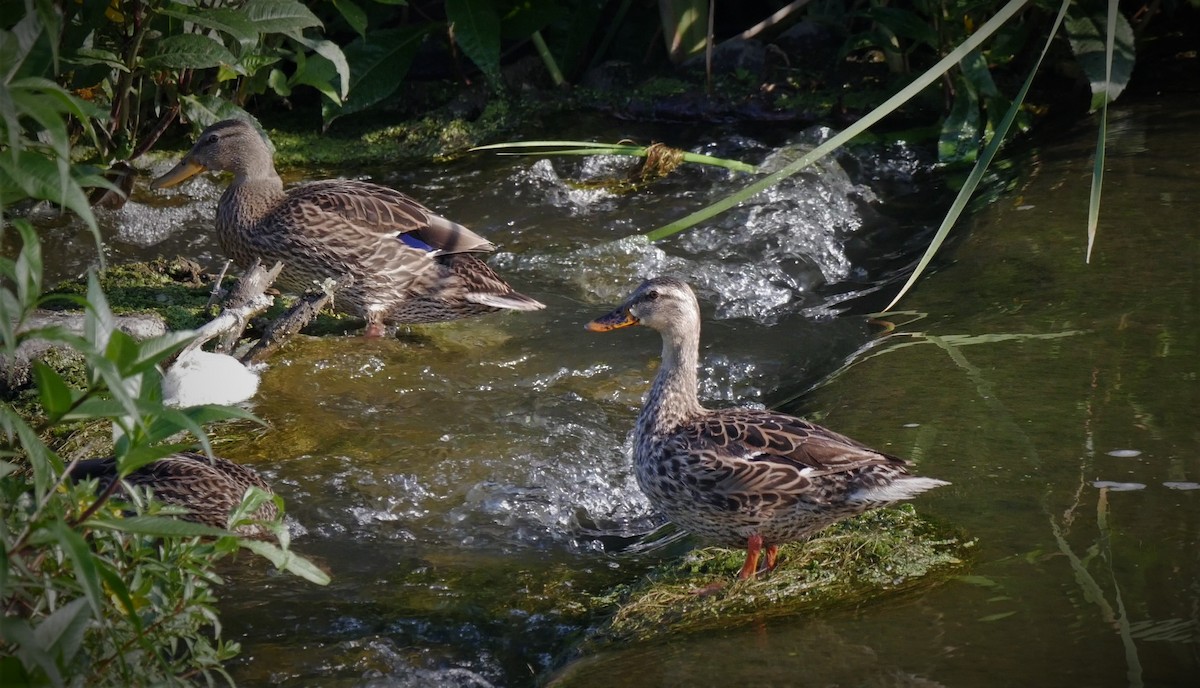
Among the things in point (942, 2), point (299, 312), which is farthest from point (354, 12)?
point (942, 2)

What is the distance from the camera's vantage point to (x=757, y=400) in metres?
5.93

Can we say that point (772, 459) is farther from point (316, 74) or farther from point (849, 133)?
point (316, 74)

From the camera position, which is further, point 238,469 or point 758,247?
point 758,247

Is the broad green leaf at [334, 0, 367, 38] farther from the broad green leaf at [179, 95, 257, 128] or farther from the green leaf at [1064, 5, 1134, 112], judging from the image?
the green leaf at [1064, 5, 1134, 112]

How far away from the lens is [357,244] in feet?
21.5

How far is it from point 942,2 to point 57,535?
6991 millimetres

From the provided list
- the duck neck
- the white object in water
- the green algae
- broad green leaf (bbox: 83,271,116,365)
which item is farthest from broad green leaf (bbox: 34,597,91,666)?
the white object in water

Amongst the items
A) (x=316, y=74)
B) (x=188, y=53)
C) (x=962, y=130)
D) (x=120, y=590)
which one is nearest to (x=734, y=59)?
(x=962, y=130)

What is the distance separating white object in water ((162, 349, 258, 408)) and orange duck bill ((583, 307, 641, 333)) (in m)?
1.64

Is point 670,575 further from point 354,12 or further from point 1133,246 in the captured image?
point 354,12

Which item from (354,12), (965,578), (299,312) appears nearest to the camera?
(965,578)

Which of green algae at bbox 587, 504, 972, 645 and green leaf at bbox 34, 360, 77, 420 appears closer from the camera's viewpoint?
green leaf at bbox 34, 360, 77, 420

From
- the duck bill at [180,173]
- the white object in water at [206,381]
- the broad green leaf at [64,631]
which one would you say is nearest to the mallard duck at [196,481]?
the white object in water at [206,381]

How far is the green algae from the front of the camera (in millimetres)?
3777
